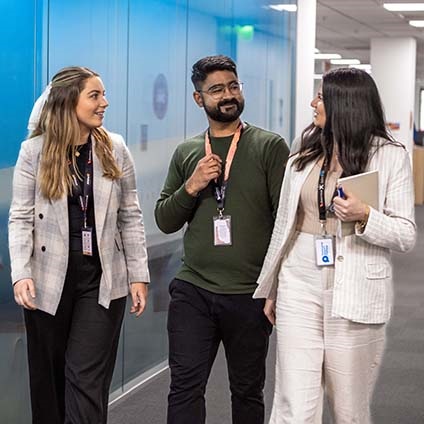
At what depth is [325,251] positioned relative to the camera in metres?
2.84

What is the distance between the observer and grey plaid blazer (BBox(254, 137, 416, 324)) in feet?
9.18

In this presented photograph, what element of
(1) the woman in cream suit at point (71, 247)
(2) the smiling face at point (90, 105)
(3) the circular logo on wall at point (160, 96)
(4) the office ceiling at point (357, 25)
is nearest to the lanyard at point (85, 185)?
(1) the woman in cream suit at point (71, 247)

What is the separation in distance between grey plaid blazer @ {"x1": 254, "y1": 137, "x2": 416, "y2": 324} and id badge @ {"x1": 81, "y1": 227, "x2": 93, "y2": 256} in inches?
27.5

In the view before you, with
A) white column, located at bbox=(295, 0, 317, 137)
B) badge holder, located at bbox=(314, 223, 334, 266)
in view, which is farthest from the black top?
white column, located at bbox=(295, 0, 317, 137)

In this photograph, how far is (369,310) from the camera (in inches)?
112

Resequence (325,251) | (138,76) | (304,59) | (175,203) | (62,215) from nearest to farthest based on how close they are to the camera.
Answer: (325,251) → (62,215) → (175,203) → (138,76) → (304,59)

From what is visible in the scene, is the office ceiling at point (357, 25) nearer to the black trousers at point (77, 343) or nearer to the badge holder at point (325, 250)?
the black trousers at point (77, 343)

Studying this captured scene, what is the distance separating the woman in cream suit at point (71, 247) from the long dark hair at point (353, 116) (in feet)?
2.80

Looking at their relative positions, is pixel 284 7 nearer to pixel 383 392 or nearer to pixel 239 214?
pixel 383 392

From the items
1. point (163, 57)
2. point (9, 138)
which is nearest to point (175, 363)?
point (9, 138)

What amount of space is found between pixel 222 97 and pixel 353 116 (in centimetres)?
59

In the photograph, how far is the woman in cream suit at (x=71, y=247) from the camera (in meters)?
3.22

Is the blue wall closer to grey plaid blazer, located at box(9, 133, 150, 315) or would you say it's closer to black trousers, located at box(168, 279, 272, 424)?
grey plaid blazer, located at box(9, 133, 150, 315)

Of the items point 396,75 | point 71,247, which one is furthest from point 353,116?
point 396,75
